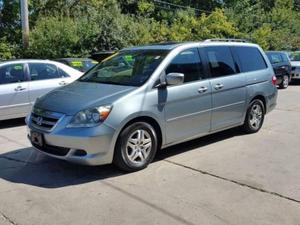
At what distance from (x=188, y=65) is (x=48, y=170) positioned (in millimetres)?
2559

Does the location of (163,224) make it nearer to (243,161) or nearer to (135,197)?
(135,197)

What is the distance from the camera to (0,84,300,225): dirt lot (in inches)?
177

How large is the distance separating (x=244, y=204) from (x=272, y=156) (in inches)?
82.2

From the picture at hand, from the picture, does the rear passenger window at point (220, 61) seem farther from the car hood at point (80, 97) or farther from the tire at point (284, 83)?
the tire at point (284, 83)

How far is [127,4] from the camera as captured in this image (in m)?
37.7

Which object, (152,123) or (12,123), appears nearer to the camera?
(152,123)

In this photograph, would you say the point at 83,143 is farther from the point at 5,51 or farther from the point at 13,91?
the point at 5,51

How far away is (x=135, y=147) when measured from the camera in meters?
5.91

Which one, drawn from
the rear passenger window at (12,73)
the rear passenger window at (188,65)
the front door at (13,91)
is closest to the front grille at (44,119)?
the rear passenger window at (188,65)

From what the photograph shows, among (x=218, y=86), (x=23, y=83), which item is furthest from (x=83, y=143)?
(x=23, y=83)

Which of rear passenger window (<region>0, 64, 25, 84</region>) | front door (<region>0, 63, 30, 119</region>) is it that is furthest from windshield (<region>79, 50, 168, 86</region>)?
rear passenger window (<region>0, 64, 25, 84</region>)

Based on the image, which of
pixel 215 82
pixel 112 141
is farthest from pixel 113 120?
pixel 215 82

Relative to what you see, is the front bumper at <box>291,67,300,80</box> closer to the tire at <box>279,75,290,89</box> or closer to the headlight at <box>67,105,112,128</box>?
the tire at <box>279,75,290,89</box>

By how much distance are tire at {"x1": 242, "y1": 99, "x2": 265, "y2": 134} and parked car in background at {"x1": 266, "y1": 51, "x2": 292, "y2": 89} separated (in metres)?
9.90
